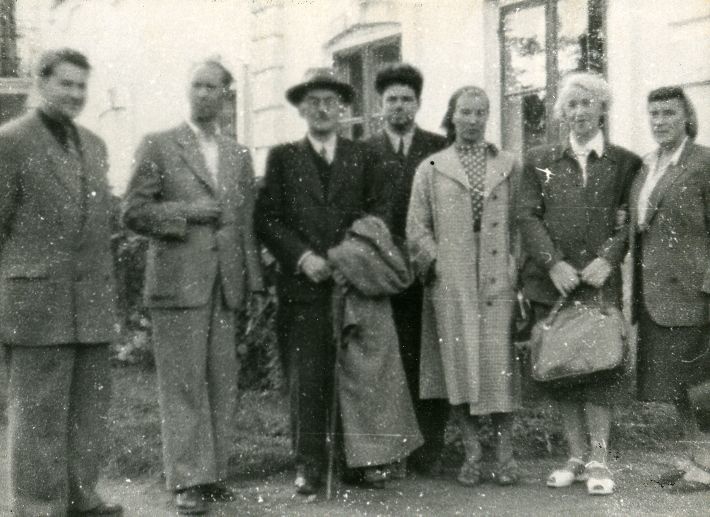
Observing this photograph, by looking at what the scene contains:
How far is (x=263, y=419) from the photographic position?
5.34 metres

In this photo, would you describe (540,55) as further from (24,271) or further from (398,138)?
(24,271)

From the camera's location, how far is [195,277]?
3889mm

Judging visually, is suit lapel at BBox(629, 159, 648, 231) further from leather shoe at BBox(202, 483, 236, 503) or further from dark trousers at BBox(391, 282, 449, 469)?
leather shoe at BBox(202, 483, 236, 503)

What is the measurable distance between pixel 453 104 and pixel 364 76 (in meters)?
1.58

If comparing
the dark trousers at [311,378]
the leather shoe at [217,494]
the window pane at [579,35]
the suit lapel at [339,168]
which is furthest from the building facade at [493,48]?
the leather shoe at [217,494]

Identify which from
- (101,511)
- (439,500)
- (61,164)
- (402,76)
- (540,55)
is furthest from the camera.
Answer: (540,55)

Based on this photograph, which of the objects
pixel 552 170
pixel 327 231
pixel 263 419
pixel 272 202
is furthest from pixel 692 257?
pixel 263 419

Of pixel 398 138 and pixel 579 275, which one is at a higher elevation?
pixel 398 138

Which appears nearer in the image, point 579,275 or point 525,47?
point 579,275

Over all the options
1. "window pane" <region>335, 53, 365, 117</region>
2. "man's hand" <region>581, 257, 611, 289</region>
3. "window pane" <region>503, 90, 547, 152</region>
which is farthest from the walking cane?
"window pane" <region>503, 90, 547, 152</region>

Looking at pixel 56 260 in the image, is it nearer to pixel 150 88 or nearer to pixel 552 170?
pixel 552 170

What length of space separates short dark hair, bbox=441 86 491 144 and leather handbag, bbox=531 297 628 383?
104cm

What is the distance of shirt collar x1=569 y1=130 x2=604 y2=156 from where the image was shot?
4109 mm

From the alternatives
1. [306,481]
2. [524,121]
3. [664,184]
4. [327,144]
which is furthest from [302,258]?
[524,121]
